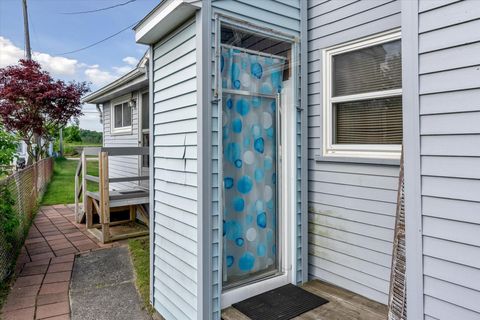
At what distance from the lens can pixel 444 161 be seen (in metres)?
1.46

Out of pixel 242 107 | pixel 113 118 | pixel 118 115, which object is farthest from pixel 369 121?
pixel 113 118

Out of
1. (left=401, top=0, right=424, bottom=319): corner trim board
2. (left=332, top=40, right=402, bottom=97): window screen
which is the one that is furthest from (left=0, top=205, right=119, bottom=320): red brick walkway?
(left=332, top=40, right=402, bottom=97): window screen

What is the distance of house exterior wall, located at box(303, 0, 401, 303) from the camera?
2604mm

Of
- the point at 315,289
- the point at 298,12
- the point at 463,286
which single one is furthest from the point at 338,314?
the point at 298,12

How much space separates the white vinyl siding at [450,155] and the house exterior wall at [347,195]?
1.08 meters

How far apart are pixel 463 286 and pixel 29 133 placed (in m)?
12.5

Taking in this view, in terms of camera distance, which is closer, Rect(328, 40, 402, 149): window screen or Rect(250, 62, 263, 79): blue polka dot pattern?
Rect(328, 40, 402, 149): window screen

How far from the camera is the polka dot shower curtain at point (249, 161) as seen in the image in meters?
2.78

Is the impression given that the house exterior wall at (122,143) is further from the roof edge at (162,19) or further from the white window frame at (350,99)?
the white window frame at (350,99)

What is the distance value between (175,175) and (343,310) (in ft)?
5.84

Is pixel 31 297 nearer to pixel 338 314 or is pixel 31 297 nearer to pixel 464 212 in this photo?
pixel 338 314

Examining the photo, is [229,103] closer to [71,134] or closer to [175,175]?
[175,175]

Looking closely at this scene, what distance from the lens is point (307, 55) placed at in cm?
314

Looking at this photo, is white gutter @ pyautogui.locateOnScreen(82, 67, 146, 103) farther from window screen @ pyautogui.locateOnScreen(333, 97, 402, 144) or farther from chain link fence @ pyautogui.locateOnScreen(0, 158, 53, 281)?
window screen @ pyautogui.locateOnScreen(333, 97, 402, 144)
